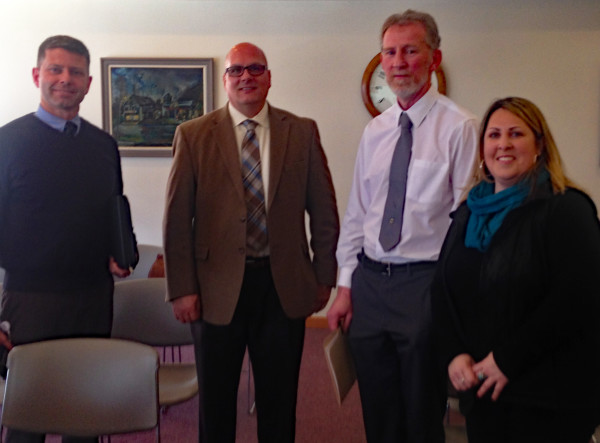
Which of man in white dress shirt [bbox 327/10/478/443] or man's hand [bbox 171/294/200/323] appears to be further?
man's hand [bbox 171/294/200/323]

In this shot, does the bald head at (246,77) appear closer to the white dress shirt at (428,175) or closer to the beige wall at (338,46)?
the white dress shirt at (428,175)

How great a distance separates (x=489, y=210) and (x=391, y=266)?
1.37 ft

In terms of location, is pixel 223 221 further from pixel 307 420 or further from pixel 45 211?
pixel 307 420

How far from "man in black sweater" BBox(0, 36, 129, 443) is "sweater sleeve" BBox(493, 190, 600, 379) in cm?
142

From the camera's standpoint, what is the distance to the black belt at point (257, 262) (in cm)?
193

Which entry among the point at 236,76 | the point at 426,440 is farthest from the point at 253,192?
the point at 426,440

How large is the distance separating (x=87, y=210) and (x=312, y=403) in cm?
180

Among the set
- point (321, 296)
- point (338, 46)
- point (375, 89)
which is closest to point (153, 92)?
point (338, 46)

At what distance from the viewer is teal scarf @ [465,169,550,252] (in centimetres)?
142

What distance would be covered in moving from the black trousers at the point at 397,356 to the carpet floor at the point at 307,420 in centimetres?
83

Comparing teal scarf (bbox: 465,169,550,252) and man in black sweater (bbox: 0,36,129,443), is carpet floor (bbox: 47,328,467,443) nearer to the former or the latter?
man in black sweater (bbox: 0,36,129,443)

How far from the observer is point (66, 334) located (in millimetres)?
1960

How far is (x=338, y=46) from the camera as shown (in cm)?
A: 424

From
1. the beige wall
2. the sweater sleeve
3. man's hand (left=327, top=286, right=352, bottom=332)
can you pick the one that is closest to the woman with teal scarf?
the sweater sleeve
